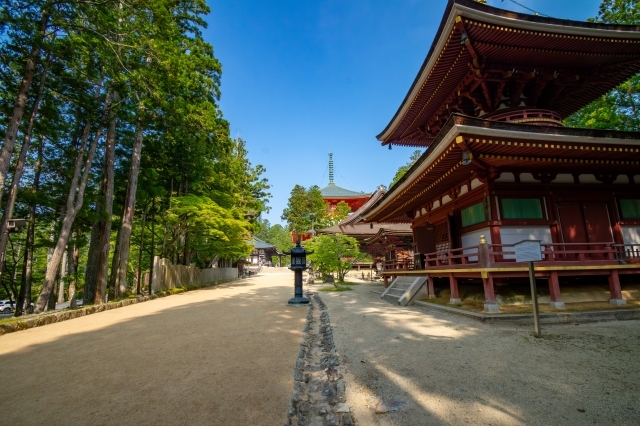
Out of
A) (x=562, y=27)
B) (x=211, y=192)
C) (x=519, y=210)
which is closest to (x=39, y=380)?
(x=519, y=210)

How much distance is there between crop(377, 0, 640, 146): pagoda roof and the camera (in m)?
6.77

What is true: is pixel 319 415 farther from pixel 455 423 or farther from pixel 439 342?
pixel 439 342

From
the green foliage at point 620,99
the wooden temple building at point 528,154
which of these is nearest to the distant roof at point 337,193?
the green foliage at point 620,99

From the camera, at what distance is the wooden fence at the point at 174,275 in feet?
42.5

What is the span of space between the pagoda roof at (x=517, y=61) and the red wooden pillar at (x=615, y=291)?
5090 mm

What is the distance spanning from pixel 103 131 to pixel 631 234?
2000cm

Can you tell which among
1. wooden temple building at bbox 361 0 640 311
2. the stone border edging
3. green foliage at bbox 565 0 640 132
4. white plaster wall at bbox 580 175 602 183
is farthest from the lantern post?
green foliage at bbox 565 0 640 132

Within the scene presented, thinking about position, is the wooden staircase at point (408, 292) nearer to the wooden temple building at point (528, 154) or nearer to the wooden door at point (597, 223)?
the wooden temple building at point (528, 154)

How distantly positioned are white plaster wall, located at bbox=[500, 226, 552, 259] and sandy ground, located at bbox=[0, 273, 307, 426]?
586 centimetres

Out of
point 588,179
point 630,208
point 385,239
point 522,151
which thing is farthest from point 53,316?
point 630,208

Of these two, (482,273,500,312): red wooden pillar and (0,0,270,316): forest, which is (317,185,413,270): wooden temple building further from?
(0,0,270,316): forest

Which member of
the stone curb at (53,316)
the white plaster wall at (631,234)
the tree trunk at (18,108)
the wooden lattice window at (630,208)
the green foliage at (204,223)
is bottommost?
the stone curb at (53,316)

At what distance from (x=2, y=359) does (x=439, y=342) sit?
20.8 ft

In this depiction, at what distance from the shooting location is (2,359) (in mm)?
3961
